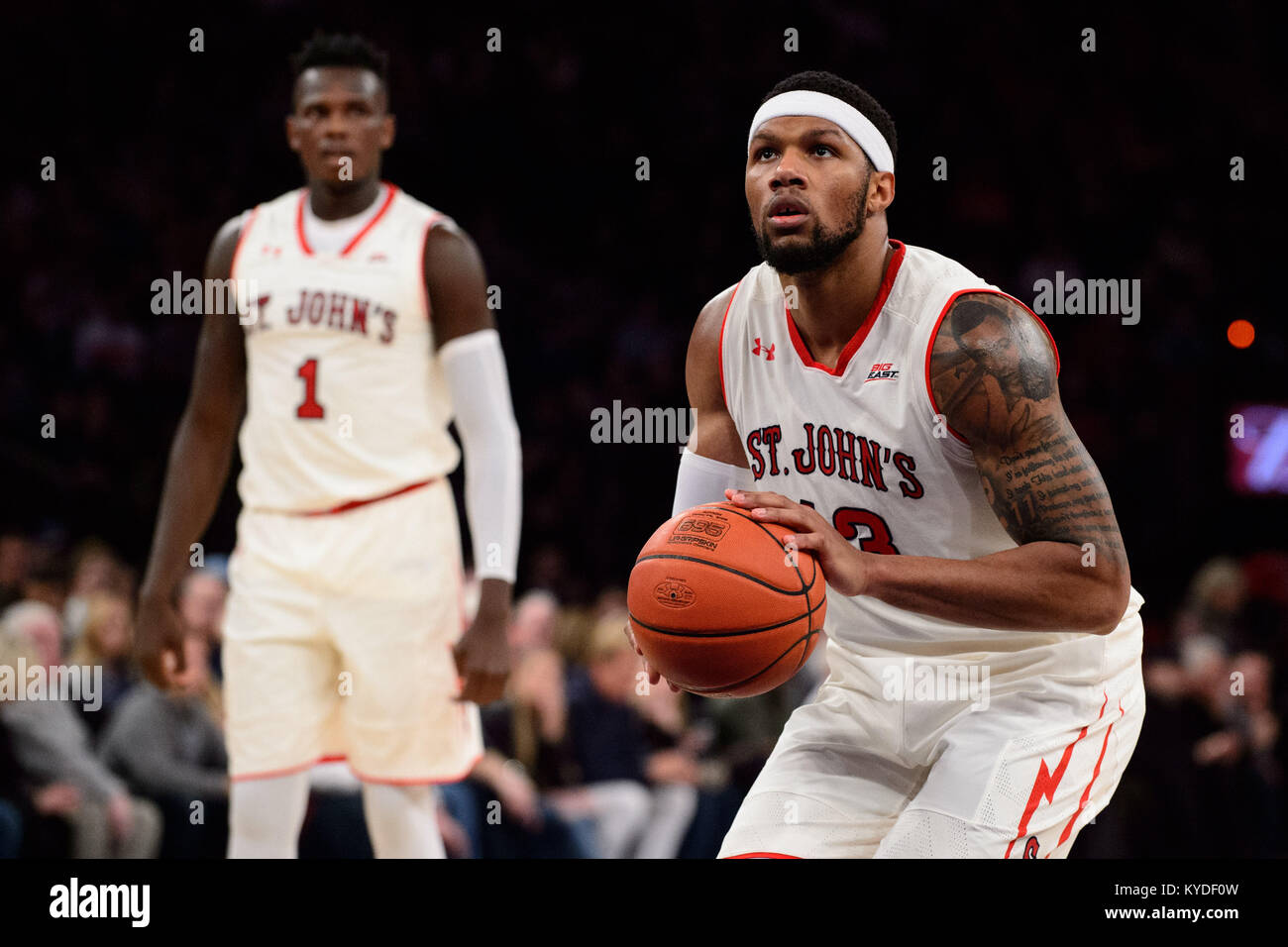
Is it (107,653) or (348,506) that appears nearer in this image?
(348,506)


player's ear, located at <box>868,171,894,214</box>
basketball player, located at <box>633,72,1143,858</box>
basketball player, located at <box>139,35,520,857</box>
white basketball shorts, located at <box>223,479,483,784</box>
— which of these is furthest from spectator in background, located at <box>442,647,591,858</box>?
player's ear, located at <box>868,171,894,214</box>

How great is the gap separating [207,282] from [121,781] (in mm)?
1891

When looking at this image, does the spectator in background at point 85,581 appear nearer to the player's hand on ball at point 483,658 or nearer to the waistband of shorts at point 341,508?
the waistband of shorts at point 341,508

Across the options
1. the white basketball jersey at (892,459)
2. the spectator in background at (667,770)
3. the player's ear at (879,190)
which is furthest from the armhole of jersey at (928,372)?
the spectator in background at (667,770)

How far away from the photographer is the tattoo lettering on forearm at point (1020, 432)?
8.21ft

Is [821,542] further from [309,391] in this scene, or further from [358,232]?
[358,232]

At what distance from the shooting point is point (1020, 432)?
2531 mm

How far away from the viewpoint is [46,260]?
25.5 ft

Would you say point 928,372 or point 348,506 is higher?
point 928,372

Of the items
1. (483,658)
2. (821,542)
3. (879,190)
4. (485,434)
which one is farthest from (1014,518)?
(485,434)

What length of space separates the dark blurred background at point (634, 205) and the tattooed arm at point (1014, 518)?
4033 millimetres

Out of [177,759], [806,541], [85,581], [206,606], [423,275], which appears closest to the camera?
[806,541]

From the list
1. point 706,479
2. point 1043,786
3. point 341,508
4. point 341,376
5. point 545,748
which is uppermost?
point 341,376

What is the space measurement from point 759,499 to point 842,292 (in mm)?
585
